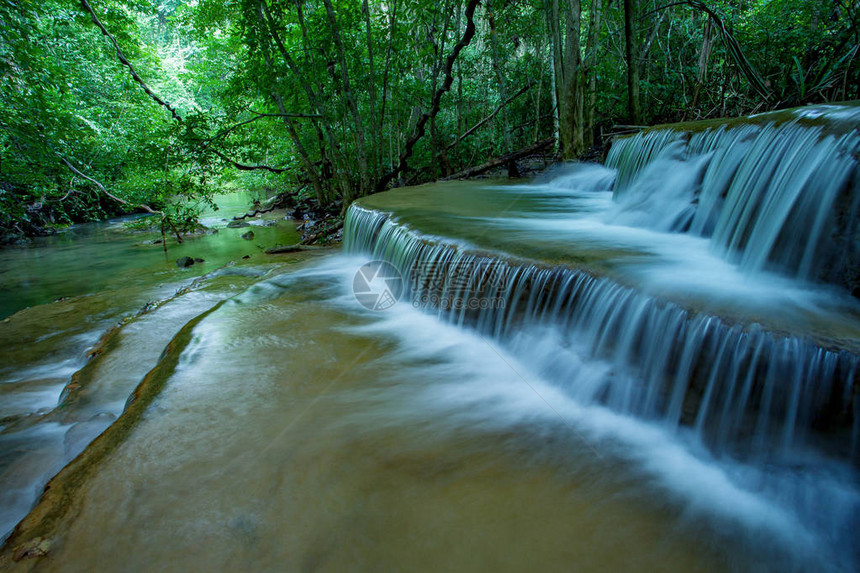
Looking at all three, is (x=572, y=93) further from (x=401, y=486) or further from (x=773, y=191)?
(x=401, y=486)

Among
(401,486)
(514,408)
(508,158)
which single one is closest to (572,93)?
(508,158)

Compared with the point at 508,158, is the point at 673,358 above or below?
below

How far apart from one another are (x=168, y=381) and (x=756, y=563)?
128 inches

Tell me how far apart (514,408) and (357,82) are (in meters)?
10.2

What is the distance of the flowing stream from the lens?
1.88m

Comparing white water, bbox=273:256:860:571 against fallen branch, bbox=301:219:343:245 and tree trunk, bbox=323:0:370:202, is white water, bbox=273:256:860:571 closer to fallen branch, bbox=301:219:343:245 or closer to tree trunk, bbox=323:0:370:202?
fallen branch, bbox=301:219:343:245

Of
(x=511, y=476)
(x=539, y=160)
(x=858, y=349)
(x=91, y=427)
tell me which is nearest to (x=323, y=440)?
(x=511, y=476)

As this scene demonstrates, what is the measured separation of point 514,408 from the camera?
2.96m

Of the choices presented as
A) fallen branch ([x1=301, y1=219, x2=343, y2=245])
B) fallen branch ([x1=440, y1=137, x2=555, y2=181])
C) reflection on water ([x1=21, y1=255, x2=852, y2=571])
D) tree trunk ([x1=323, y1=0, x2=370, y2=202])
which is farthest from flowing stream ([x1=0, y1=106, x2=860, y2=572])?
fallen branch ([x1=440, y1=137, x2=555, y2=181])

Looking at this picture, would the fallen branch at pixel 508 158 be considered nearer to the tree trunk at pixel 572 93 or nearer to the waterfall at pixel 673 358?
the tree trunk at pixel 572 93

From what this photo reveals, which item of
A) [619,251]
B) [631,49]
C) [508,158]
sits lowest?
[619,251]

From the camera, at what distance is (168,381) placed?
3.05m

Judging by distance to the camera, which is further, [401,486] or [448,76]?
[448,76]

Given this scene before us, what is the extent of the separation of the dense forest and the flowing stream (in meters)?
4.08
